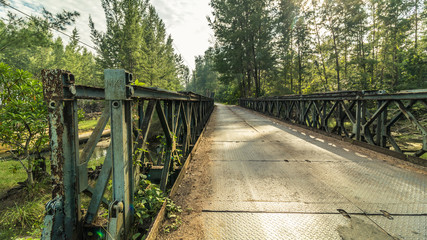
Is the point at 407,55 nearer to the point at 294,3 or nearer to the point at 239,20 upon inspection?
the point at 294,3

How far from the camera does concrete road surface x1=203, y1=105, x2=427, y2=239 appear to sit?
1.62 metres

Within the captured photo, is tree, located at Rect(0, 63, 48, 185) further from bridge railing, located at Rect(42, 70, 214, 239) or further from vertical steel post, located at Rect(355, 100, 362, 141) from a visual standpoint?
vertical steel post, located at Rect(355, 100, 362, 141)

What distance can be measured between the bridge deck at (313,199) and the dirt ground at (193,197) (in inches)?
3.3

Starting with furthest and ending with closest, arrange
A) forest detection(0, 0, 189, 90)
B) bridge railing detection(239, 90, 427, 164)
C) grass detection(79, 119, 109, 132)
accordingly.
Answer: grass detection(79, 119, 109, 132), forest detection(0, 0, 189, 90), bridge railing detection(239, 90, 427, 164)

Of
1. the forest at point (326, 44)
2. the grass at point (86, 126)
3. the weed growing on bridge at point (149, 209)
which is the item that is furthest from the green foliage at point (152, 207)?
the forest at point (326, 44)

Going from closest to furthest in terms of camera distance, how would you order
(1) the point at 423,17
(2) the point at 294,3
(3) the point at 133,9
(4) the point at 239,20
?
(3) the point at 133,9, (1) the point at 423,17, (2) the point at 294,3, (4) the point at 239,20

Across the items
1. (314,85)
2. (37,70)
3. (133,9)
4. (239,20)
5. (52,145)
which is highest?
(239,20)

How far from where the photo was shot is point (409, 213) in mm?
1834

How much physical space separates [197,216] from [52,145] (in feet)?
4.54

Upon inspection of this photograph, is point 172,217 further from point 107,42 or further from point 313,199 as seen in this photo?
point 107,42

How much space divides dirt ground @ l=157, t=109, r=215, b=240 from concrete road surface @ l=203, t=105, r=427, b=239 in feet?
0.29

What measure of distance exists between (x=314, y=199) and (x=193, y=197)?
4.81ft

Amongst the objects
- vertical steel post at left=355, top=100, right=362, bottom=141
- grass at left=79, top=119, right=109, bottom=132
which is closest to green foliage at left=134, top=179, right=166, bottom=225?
vertical steel post at left=355, top=100, right=362, bottom=141

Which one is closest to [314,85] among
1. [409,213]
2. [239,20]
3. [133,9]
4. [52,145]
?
[239,20]
